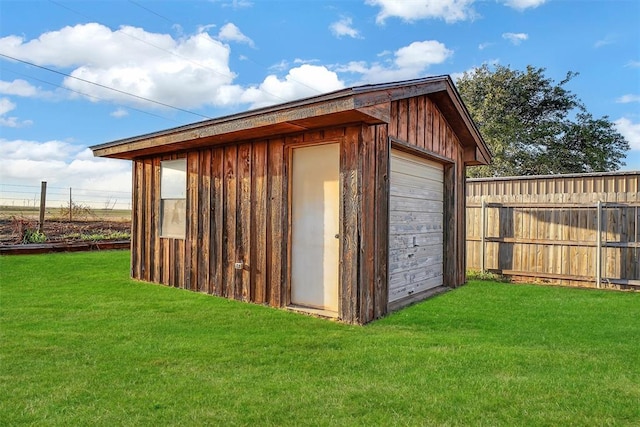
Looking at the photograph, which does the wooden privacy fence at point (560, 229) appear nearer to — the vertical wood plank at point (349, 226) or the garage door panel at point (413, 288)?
the garage door panel at point (413, 288)

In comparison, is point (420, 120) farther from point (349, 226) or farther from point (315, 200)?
point (349, 226)

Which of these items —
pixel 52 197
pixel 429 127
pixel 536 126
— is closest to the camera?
pixel 429 127

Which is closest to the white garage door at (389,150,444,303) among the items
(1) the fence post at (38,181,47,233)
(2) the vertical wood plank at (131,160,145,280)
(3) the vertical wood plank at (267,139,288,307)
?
(3) the vertical wood plank at (267,139,288,307)

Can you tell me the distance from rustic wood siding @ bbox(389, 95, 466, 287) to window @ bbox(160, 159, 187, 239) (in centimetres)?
359

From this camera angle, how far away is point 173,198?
6.47 m

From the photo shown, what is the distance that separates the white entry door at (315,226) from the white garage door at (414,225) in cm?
85

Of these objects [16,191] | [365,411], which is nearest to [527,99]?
[365,411]

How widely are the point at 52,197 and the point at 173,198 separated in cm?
871

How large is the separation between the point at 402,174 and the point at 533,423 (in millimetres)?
3683

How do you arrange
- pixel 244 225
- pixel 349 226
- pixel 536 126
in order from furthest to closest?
pixel 536 126, pixel 244 225, pixel 349 226

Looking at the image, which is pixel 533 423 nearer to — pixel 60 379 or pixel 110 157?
pixel 60 379

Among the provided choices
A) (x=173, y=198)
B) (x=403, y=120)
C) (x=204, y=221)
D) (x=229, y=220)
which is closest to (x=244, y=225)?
(x=229, y=220)

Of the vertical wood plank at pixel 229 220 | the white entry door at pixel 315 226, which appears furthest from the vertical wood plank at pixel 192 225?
the white entry door at pixel 315 226

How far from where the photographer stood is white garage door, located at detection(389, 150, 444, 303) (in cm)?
516
